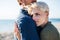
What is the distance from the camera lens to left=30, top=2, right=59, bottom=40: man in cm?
151

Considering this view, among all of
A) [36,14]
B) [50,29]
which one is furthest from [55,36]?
[36,14]

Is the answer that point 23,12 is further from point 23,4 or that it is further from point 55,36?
point 55,36

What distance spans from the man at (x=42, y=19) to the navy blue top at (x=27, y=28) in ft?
0.16

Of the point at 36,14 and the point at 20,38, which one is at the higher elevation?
the point at 36,14

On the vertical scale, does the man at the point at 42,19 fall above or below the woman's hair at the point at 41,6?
below

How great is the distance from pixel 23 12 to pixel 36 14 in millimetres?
89

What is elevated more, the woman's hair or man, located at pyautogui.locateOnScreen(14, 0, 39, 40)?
the woman's hair

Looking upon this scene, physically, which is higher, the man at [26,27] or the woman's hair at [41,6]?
the woman's hair at [41,6]

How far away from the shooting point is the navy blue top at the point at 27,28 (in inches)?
58.9

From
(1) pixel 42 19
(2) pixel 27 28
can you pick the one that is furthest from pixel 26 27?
(1) pixel 42 19

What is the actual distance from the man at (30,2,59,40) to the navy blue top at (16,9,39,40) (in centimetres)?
5

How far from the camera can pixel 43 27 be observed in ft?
5.12

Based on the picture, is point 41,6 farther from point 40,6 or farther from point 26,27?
point 26,27

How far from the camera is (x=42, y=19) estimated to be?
61.3 inches
